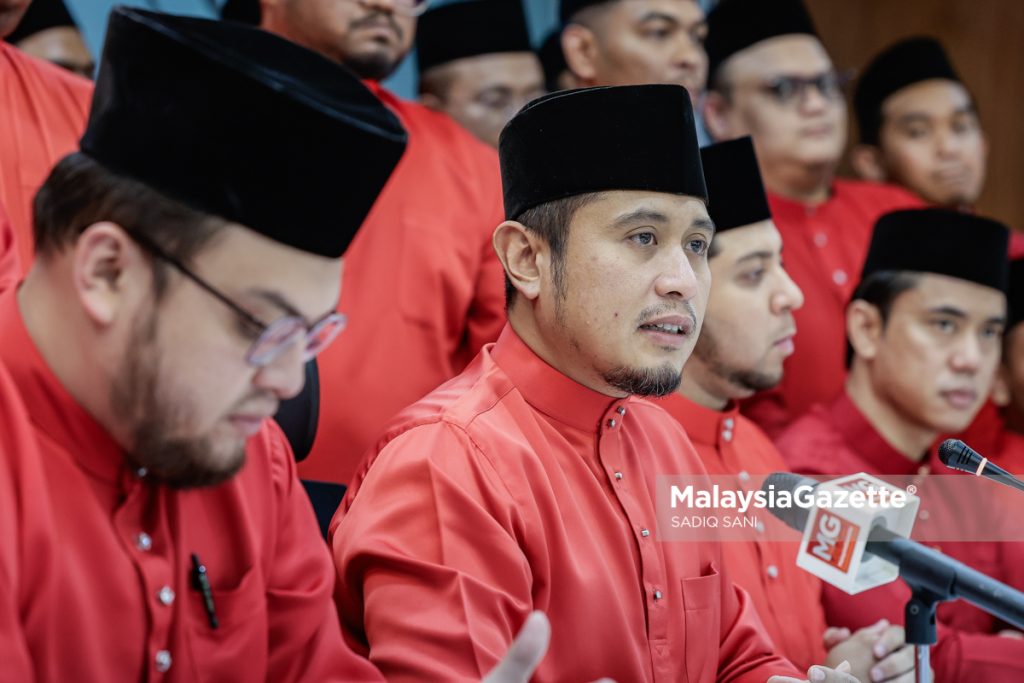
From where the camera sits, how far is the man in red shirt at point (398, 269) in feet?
9.31

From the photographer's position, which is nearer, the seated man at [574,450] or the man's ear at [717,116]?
the seated man at [574,450]

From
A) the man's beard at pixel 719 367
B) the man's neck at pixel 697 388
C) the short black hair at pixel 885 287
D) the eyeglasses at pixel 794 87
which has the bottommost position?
the man's neck at pixel 697 388

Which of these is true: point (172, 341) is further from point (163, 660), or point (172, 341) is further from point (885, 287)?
point (885, 287)

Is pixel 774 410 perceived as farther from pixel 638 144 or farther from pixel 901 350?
pixel 638 144

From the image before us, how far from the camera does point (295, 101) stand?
1465 millimetres

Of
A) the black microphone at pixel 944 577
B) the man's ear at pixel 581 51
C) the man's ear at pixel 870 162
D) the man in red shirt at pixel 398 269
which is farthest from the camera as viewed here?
the man's ear at pixel 870 162

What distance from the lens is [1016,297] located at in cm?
361

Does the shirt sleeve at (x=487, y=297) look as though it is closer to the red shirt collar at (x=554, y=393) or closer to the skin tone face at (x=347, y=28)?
the skin tone face at (x=347, y=28)

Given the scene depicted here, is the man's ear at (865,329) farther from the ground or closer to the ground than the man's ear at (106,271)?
closer to the ground

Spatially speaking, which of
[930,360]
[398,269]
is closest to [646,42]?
[398,269]

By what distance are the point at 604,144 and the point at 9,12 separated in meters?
1.32

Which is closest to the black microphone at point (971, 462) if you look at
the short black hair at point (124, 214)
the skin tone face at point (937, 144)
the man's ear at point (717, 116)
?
the short black hair at point (124, 214)

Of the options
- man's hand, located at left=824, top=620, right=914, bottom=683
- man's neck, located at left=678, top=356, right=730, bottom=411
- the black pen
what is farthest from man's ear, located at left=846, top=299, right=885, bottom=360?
the black pen

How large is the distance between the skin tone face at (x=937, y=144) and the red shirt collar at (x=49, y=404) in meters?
3.49
